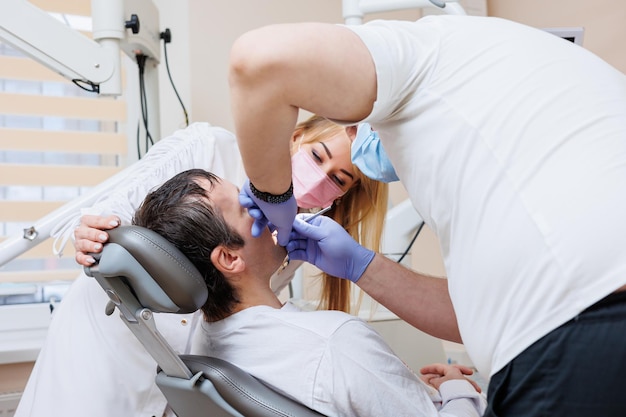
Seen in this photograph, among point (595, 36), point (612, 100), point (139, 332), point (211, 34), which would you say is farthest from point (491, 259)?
point (211, 34)

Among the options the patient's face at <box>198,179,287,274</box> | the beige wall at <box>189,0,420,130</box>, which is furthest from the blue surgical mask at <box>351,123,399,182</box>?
the beige wall at <box>189,0,420,130</box>

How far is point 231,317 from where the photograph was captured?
1.23 m

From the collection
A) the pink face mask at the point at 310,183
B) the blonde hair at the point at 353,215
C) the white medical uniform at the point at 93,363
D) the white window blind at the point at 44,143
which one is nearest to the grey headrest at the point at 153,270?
the white medical uniform at the point at 93,363

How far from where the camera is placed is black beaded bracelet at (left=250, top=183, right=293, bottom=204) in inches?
39.8

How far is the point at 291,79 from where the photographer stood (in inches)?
30.7

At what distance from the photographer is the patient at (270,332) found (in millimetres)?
1085

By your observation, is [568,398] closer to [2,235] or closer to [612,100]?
[612,100]

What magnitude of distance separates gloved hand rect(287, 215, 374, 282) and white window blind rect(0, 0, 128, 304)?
138cm

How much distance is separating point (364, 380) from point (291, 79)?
1.82 ft

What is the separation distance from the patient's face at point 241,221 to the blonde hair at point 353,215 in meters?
0.48

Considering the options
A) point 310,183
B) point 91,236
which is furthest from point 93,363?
point 310,183

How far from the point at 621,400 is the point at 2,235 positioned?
2.35 m

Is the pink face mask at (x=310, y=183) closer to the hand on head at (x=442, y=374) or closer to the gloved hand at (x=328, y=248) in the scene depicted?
the gloved hand at (x=328, y=248)

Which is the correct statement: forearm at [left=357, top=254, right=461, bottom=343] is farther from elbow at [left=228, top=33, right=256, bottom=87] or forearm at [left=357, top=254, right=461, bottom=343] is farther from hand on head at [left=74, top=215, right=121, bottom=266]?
elbow at [left=228, top=33, right=256, bottom=87]
